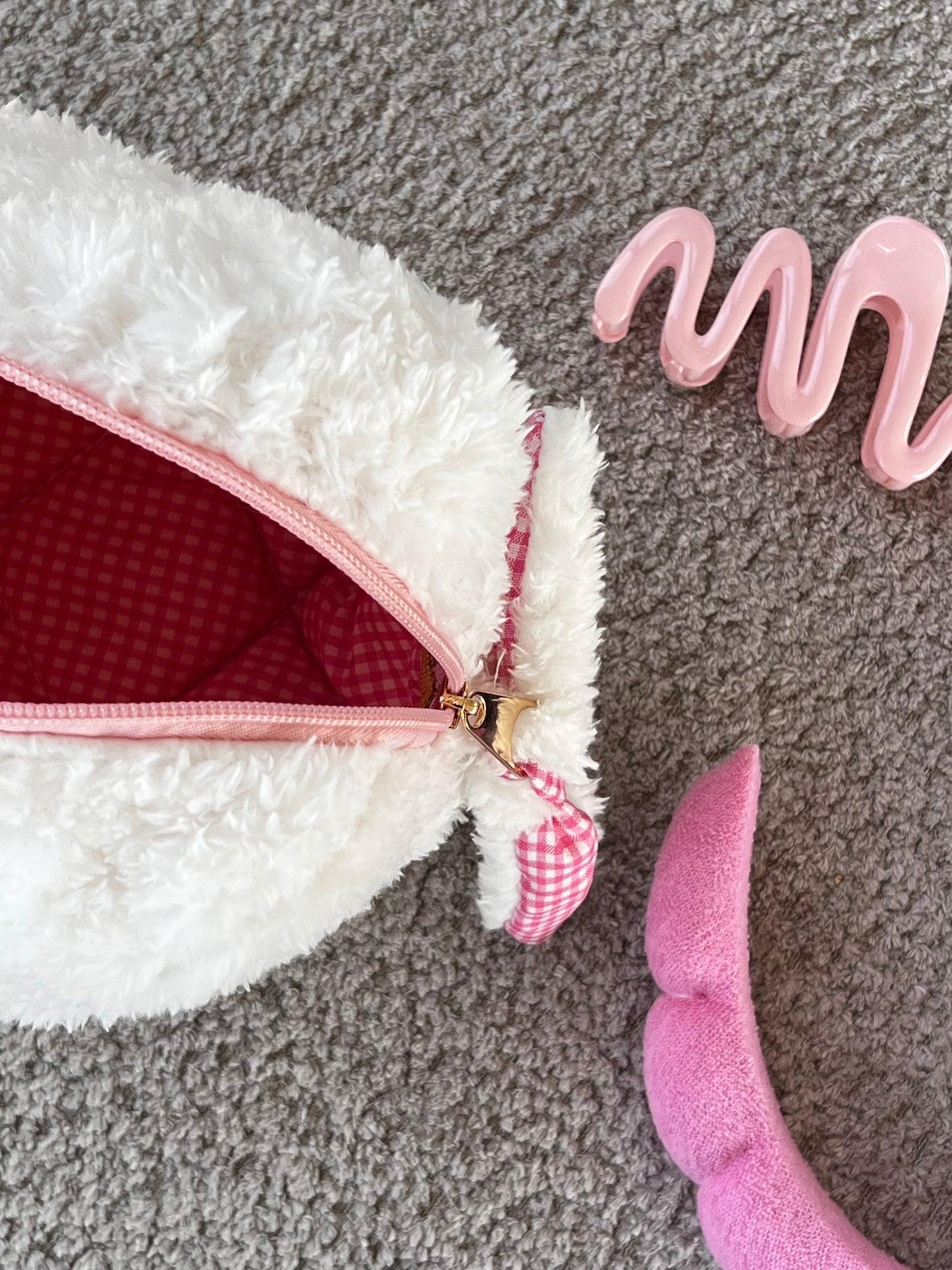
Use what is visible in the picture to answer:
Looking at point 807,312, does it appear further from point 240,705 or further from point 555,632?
point 240,705

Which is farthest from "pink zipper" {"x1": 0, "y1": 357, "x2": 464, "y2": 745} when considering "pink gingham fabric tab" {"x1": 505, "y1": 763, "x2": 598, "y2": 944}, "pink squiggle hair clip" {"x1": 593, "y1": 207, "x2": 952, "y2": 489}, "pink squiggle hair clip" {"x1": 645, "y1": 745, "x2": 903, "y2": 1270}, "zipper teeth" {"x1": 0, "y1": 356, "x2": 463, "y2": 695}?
"pink squiggle hair clip" {"x1": 593, "y1": 207, "x2": 952, "y2": 489}

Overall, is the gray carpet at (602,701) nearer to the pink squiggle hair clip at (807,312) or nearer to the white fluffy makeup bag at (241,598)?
the pink squiggle hair clip at (807,312)

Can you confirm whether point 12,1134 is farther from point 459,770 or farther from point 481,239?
point 481,239

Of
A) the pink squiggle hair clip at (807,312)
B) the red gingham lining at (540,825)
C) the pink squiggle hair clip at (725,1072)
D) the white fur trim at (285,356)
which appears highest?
the pink squiggle hair clip at (807,312)

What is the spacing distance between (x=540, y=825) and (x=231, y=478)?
26cm

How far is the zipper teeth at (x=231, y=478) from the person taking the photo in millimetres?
409

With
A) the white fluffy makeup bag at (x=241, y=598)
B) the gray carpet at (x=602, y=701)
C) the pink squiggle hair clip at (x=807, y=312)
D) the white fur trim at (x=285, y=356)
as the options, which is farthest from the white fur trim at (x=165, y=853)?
the pink squiggle hair clip at (x=807, y=312)

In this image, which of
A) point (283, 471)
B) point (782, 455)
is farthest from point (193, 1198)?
point (782, 455)

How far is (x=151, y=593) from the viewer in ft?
1.97

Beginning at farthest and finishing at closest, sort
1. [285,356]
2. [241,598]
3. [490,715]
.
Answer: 1. [241,598]
2. [490,715]
3. [285,356]

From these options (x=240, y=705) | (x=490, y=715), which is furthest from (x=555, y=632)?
(x=240, y=705)

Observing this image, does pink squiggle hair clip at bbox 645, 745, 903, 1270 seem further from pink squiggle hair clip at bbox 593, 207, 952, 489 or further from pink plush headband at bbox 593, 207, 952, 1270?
pink squiggle hair clip at bbox 593, 207, 952, 489

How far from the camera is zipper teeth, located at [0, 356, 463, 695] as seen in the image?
409mm

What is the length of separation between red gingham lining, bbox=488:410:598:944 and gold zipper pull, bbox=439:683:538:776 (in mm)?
23
